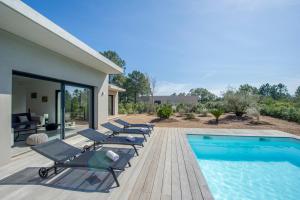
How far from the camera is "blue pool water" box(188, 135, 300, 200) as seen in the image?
4.32 metres

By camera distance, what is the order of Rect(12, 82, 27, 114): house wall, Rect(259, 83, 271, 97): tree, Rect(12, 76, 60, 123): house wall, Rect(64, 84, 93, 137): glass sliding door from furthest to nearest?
Rect(259, 83, 271, 97): tree → Rect(12, 82, 27, 114): house wall → Rect(12, 76, 60, 123): house wall → Rect(64, 84, 93, 137): glass sliding door

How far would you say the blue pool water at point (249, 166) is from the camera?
432cm

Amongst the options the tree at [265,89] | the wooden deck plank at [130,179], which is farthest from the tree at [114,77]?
the tree at [265,89]

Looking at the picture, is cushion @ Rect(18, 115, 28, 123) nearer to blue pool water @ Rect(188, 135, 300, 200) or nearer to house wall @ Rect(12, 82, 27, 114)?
house wall @ Rect(12, 82, 27, 114)

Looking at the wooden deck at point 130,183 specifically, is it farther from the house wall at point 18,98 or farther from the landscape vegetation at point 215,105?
the landscape vegetation at point 215,105

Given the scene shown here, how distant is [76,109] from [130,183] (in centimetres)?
608

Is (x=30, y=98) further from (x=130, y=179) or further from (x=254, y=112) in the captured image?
(x=254, y=112)

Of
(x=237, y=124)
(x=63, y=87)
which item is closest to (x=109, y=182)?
(x=63, y=87)

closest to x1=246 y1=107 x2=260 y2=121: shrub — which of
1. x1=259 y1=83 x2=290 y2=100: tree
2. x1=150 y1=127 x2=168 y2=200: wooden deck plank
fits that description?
x1=150 y1=127 x2=168 y2=200: wooden deck plank

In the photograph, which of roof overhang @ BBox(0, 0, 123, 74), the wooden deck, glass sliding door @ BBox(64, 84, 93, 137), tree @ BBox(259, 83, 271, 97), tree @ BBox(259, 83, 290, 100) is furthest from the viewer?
tree @ BBox(259, 83, 271, 97)

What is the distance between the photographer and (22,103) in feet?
35.4

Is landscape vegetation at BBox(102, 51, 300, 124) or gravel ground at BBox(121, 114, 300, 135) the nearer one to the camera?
gravel ground at BBox(121, 114, 300, 135)

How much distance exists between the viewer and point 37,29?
473 centimetres

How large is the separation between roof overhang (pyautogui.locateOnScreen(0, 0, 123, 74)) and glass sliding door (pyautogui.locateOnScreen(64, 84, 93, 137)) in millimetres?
1805
